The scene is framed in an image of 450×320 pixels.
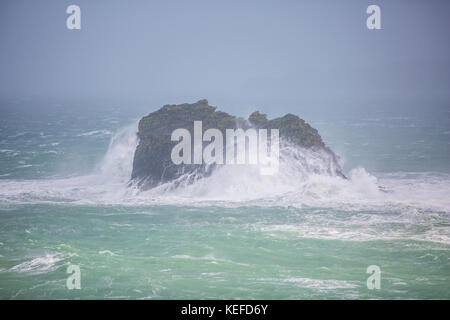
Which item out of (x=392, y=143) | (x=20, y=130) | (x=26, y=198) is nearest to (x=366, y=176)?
(x=26, y=198)

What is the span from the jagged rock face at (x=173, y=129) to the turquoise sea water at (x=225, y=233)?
57.3 inches

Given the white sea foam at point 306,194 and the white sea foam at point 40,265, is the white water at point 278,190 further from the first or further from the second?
the white sea foam at point 40,265

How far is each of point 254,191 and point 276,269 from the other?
1347 centimetres

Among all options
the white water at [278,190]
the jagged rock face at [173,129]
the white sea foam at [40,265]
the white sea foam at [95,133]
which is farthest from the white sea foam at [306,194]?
the white sea foam at [95,133]

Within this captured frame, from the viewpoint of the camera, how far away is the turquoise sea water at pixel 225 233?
2189 centimetres

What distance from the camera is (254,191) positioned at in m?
37.1

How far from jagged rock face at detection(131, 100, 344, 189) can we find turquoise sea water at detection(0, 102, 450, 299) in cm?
146

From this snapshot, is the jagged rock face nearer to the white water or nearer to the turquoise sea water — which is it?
the white water

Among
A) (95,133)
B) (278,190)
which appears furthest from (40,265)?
(95,133)

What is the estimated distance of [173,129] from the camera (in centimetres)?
4112

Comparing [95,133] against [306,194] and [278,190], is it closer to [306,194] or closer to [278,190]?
[278,190]

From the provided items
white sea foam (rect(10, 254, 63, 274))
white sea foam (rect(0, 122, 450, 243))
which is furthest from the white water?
white sea foam (rect(10, 254, 63, 274))

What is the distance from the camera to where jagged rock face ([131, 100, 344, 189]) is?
38.7 m
